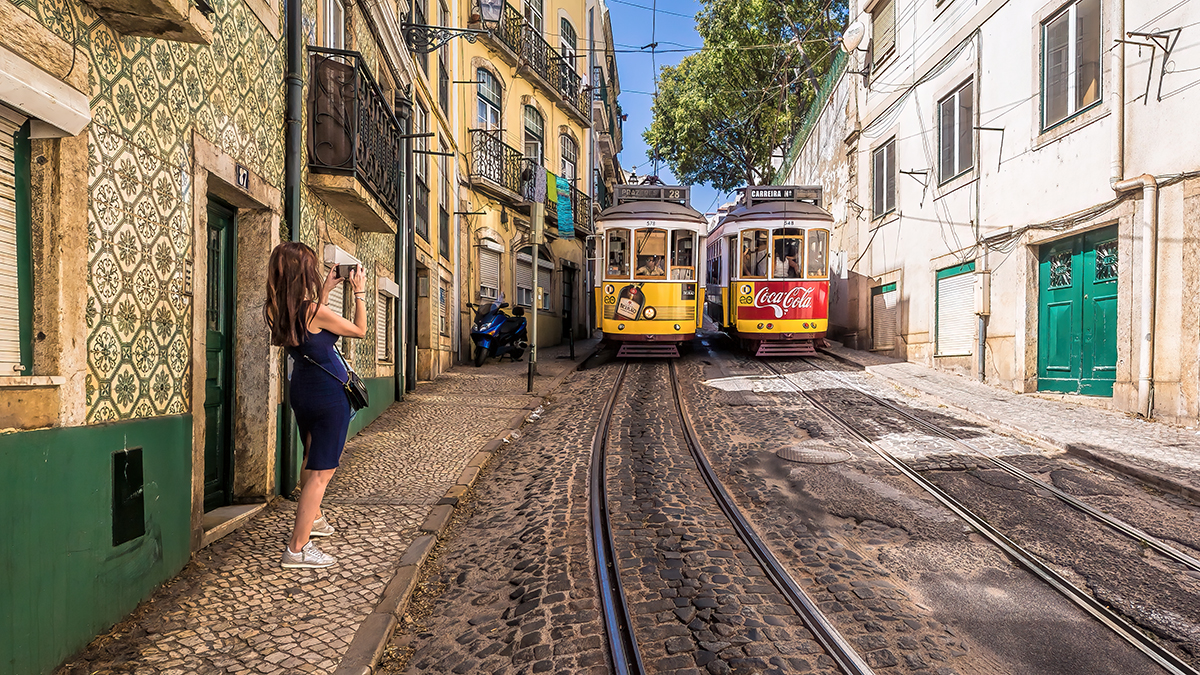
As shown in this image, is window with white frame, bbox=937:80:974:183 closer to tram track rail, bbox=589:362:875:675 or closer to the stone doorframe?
tram track rail, bbox=589:362:875:675

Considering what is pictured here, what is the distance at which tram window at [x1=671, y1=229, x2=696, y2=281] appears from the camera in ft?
46.0

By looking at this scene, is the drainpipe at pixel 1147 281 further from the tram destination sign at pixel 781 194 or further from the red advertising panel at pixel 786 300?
the tram destination sign at pixel 781 194

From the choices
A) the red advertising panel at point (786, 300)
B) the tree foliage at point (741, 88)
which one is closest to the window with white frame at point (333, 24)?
the red advertising panel at point (786, 300)

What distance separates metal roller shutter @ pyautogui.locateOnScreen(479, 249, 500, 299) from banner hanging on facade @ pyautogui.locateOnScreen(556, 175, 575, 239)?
333cm

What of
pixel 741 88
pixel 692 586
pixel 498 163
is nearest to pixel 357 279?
pixel 692 586

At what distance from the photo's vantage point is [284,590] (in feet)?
12.2

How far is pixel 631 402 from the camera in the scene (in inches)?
391

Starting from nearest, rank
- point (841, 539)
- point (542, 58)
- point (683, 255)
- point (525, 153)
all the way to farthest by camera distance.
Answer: point (841, 539) < point (683, 255) < point (525, 153) < point (542, 58)

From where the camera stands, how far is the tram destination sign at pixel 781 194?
50.5ft

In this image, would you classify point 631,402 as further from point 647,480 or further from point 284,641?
point 284,641

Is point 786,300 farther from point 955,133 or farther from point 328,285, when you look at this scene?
point 328,285

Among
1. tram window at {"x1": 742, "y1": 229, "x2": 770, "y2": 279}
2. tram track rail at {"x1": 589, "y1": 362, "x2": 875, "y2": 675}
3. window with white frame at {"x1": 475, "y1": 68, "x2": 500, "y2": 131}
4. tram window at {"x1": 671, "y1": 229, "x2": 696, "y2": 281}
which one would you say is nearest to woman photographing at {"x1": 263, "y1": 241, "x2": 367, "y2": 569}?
tram track rail at {"x1": 589, "y1": 362, "x2": 875, "y2": 675}

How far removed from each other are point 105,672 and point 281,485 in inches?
104

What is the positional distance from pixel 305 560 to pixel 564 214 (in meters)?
18.6
